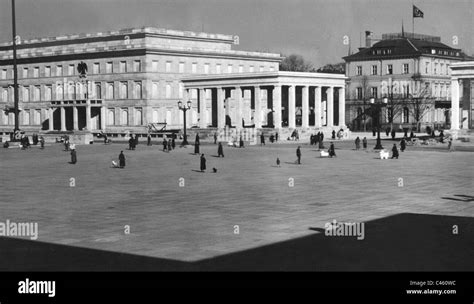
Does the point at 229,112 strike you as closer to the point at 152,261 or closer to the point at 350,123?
the point at 350,123

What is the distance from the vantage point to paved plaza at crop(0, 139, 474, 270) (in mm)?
18141

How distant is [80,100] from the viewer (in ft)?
344

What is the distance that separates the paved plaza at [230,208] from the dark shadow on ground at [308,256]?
0.06 m

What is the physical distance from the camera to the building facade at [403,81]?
11275cm

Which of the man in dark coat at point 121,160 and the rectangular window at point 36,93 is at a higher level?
the rectangular window at point 36,93

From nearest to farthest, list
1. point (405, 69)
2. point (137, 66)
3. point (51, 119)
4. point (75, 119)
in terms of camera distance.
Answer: point (75, 119) < point (137, 66) < point (51, 119) < point (405, 69)

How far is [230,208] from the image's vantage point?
2547 cm

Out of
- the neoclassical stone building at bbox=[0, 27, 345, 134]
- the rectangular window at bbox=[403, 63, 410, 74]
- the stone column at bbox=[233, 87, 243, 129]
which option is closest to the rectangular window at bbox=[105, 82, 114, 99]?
the neoclassical stone building at bbox=[0, 27, 345, 134]

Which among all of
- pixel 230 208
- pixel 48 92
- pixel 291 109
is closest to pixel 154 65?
pixel 48 92

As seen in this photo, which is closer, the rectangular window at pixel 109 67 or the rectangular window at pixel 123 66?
the rectangular window at pixel 123 66

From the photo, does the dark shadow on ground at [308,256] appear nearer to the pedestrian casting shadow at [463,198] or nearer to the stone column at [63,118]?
the pedestrian casting shadow at [463,198]

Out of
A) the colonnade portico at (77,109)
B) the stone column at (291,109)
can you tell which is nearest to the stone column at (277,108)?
the stone column at (291,109)

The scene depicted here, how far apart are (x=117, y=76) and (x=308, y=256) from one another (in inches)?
3670

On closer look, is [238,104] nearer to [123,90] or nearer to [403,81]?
[123,90]
